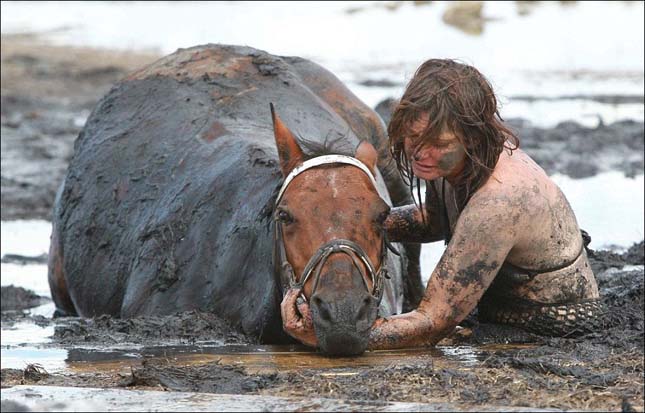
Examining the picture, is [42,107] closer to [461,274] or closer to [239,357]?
[239,357]

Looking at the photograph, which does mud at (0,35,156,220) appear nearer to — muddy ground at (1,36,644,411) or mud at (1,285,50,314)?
mud at (1,285,50,314)

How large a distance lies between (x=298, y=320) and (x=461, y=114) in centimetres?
108

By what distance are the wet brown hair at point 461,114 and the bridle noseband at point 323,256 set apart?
0.30m

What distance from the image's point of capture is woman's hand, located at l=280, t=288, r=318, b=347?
18.8 ft

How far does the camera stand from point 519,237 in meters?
5.96

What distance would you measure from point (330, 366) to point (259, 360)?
448 mm

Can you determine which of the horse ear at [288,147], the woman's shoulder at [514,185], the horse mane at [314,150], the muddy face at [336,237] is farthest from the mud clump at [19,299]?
the woman's shoulder at [514,185]

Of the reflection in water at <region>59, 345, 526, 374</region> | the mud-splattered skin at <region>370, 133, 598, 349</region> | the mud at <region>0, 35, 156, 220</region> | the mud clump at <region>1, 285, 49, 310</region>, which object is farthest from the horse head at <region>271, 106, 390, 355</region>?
the mud at <region>0, 35, 156, 220</region>

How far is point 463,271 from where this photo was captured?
585 centimetres

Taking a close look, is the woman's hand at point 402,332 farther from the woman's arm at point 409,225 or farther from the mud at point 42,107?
the mud at point 42,107

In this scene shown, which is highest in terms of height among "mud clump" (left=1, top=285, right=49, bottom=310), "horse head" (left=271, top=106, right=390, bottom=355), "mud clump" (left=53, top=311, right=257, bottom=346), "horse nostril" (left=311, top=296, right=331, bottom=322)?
"horse head" (left=271, top=106, right=390, bottom=355)

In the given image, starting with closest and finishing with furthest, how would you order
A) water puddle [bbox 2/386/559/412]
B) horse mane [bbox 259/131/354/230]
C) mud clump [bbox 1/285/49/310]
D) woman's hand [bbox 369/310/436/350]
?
water puddle [bbox 2/386/559/412] → woman's hand [bbox 369/310/436/350] → horse mane [bbox 259/131/354/230] → mud clump [bbox 1/285/49/310]

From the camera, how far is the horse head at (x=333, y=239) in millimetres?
5457

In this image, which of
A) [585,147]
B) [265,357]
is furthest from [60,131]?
[265,357]
